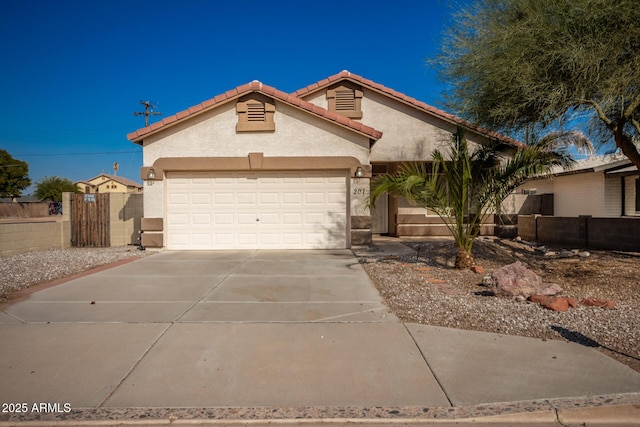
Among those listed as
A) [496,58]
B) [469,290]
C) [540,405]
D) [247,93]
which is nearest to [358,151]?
[247,93]

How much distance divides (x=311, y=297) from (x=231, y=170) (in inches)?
260

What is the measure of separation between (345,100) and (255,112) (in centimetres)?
468

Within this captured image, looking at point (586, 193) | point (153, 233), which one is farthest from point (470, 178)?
point (586, 193)

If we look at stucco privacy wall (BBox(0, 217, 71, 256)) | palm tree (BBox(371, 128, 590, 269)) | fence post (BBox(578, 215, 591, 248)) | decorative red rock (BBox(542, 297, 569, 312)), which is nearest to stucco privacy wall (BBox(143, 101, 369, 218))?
palm tree (BBox(371, 128, 590, 269))

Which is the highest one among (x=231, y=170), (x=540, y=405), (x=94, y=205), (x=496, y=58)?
(x=496, y=58)

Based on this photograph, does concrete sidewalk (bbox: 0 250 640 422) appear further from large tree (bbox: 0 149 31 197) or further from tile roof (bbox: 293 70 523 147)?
large tree (bbox: 0 149 31 197)

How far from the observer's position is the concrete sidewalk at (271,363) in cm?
339

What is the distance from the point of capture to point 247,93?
1183cm

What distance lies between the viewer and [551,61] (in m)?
7.39

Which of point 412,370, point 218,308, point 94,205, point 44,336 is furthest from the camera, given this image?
point 94,205

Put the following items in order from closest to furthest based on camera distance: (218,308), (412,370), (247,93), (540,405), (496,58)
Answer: (540,405) < (412,370) < (218,308) < (496,58) < (247,93)

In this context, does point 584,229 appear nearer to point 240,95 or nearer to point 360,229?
point 360,229

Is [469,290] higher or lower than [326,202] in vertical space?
lower

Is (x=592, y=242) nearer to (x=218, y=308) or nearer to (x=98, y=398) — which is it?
(x=218, y=308)
